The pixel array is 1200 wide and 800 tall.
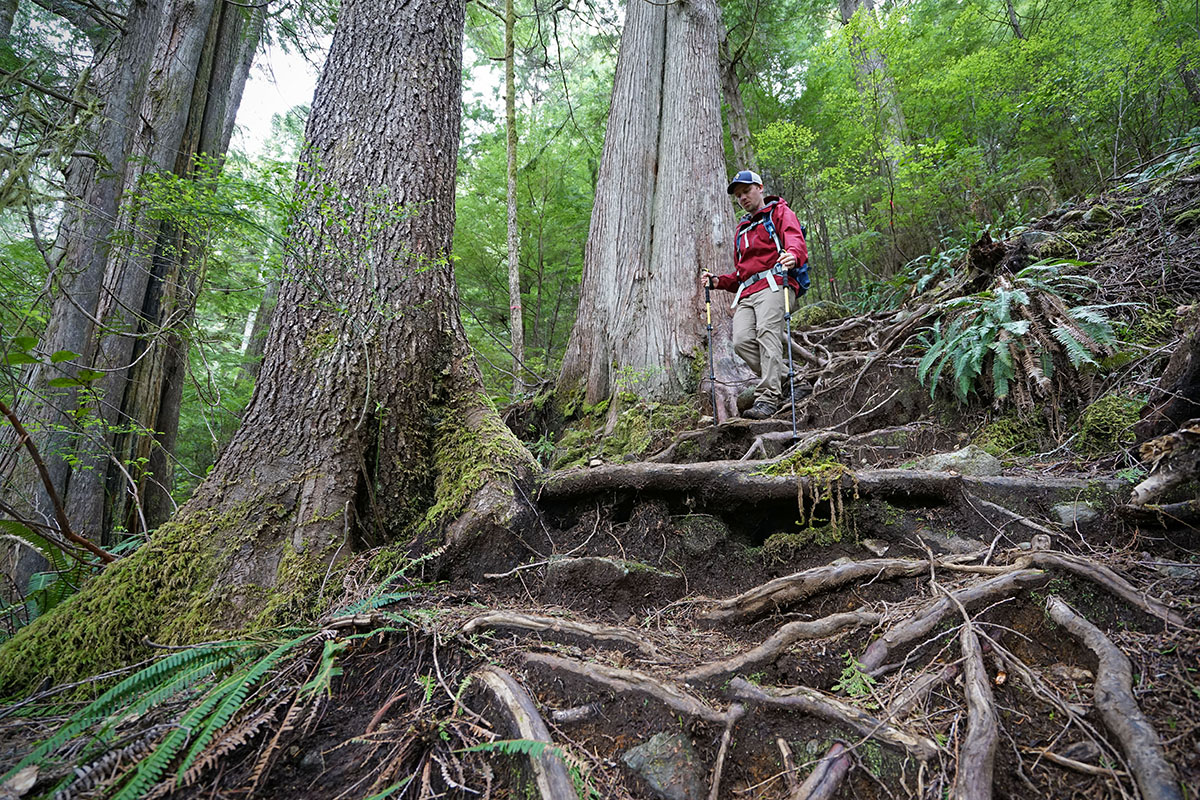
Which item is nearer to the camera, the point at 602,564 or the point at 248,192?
the point at 248,192

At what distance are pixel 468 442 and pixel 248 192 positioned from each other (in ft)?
5.39

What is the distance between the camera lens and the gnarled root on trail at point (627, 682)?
5.36ft

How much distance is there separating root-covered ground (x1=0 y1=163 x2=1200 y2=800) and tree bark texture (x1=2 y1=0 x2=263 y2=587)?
3.66 m

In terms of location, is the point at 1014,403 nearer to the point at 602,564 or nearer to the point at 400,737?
the point at 602,564

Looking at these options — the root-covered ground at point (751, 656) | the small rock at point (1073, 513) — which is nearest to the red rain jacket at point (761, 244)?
the root-covered ground at point (751, 656)

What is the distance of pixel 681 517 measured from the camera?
284 cm

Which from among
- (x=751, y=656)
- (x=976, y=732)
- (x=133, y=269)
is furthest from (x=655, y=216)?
(x=133, y=269)

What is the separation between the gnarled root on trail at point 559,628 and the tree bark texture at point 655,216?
267 centimetres

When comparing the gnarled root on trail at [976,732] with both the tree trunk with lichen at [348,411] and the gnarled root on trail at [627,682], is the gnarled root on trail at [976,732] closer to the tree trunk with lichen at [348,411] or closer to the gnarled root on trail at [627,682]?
the gnarled root on trail at [627,682]

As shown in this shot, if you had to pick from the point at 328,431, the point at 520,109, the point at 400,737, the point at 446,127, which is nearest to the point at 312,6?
the point at 520,109

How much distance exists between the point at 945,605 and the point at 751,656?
→ 30.5 inches

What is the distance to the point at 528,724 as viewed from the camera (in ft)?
5.07

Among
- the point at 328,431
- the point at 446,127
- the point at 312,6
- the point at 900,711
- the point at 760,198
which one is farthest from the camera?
the point at 312,6

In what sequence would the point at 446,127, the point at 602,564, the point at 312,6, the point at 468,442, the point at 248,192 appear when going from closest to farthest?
the point at 248,192
the point at 602,564
the point at 468,442
the point at 446,127
the point at 312,6
